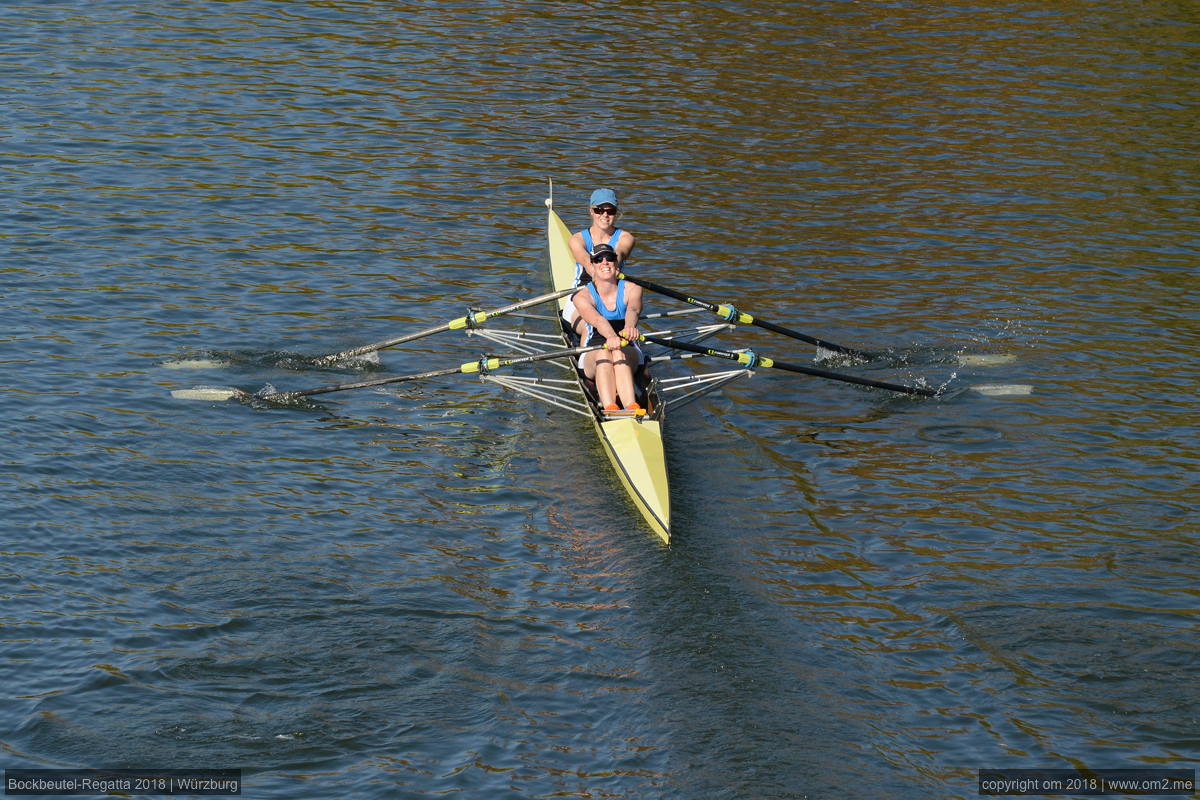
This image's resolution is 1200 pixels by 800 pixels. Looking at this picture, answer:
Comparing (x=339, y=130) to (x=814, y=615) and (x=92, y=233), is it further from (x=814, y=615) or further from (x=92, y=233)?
(x=814, y=615)

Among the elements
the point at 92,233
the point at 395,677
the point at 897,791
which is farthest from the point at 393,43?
the point at 897,791

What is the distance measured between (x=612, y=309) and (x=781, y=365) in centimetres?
217

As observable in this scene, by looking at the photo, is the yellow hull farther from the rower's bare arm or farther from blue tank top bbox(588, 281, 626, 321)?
the rower's bare arm

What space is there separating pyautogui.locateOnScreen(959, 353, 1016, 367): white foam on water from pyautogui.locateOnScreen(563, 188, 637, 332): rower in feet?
16.6

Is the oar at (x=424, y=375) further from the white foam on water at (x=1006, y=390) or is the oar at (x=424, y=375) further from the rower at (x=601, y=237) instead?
the white foam on water at (x=1006, y=390)

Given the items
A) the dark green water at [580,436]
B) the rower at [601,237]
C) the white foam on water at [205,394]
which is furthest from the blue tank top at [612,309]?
the white foam on water at [205,394]

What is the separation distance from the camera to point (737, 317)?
54.9 ft

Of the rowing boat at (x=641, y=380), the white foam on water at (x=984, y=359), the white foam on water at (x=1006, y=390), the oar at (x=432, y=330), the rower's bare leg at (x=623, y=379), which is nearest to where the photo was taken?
the rowing boat at (x=641, y=380)

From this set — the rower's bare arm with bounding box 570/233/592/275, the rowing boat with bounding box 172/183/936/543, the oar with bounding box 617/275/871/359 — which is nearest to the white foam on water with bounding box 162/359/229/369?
the rowing boat with bounding box 172/183/936/543

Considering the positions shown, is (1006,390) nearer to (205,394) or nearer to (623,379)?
(623,379)

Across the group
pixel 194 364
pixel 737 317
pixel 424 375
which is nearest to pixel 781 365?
pixel 737 317

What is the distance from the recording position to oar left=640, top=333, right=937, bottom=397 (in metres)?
15.8

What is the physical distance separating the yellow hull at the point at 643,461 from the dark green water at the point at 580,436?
0.97 ft

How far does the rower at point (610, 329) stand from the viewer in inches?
602
